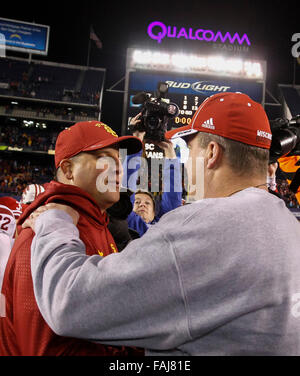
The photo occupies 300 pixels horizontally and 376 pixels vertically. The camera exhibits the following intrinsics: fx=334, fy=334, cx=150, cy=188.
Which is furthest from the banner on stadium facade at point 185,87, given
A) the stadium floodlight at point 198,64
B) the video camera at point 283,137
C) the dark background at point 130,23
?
the dark background at point 130,23

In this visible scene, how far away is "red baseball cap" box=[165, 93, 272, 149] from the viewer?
118 cm

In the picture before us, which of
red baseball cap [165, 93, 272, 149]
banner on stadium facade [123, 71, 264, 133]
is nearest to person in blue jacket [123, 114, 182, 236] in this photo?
red baseball cap [165, 93, 272, 149]

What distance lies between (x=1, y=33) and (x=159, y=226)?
75.7 feet

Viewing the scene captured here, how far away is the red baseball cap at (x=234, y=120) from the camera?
1.18m

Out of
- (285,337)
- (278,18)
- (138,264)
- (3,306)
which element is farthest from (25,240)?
(278,18)

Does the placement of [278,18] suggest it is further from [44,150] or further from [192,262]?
[192,262]

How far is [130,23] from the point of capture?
2247cm

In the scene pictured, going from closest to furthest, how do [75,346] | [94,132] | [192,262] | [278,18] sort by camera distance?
[192,262]
[75,346]
[94,132]
[278,18]

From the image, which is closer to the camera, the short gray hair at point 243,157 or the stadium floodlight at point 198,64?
the short gray hair at point 243,157

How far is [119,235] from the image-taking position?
101 inches

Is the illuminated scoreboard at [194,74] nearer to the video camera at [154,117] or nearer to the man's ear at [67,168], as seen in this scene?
the video camera at [154,117]

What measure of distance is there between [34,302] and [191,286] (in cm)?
60

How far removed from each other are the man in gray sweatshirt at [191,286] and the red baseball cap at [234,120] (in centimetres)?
34

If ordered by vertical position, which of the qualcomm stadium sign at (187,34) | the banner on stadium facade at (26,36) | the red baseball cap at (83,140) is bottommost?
the red baseball cap at (83,140)
